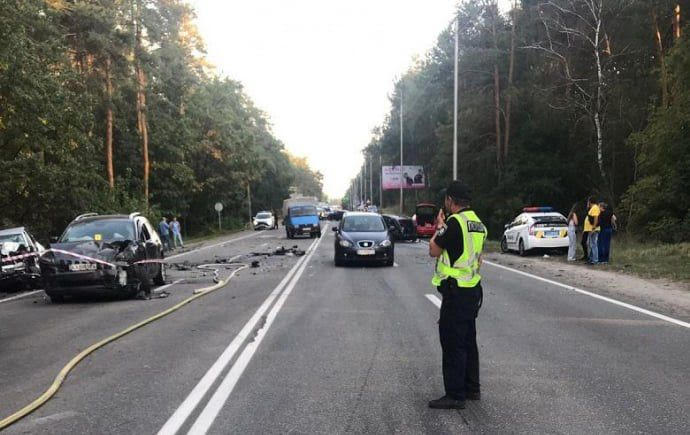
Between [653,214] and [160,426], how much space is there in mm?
23536

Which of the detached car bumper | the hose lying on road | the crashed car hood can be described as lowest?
the hose lying on road

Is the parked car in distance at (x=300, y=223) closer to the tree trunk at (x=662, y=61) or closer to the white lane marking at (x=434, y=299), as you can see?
the tree trunk at (x=662, y=61)

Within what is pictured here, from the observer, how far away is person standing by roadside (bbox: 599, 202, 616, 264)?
16.4 meters

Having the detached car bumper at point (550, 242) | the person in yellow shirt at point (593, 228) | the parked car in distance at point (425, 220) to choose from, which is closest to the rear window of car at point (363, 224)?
the detached car bumper at point (550, 242)

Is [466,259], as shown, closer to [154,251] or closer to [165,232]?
[154,251]

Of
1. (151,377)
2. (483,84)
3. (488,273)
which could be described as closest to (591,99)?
(483,84)

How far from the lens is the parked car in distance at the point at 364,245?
17.6m

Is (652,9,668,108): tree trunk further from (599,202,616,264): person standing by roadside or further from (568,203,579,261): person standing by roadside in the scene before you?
(599,202,616,264): person standing by roadside

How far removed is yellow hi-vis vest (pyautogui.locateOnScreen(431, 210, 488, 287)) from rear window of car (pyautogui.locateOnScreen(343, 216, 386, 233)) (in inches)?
534

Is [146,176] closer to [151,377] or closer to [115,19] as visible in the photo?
[115,19]

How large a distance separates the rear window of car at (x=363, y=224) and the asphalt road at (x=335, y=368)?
761 centimetres

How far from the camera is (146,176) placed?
125ft

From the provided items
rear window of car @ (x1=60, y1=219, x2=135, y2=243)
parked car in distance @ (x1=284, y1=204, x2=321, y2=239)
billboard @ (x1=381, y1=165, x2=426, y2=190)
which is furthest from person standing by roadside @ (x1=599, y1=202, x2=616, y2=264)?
billboard @ (x1=381, y1=165, x2=426, y2=190)

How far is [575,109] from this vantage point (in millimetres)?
31812
